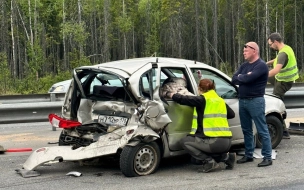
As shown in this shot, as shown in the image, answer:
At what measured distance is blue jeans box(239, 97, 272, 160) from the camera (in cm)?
670

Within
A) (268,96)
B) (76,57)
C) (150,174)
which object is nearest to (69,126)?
(150,174)

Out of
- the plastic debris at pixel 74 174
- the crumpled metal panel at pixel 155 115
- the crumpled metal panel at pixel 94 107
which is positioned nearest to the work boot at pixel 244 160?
the crumpled metal panel at pixel 155 115

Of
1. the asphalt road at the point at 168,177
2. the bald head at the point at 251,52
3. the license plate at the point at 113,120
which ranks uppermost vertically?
the bald head at the point at 251,52

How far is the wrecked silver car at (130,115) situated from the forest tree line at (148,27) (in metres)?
46.3

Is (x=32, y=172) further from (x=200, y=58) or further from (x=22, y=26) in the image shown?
(x=200, y=58)

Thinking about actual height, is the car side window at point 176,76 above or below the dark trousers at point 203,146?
above

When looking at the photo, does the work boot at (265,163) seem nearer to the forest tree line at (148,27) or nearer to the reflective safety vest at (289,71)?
the reflective safety vest at (289,71)

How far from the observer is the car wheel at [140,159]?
5.97 meters

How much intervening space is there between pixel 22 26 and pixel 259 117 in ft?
181

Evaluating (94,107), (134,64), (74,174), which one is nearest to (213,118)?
(134,64)

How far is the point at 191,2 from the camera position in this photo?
6669cm

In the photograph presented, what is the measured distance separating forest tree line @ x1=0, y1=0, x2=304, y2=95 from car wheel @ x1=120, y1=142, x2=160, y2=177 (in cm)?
4728

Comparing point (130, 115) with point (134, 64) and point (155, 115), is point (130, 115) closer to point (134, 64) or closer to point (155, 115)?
point (155, 115)

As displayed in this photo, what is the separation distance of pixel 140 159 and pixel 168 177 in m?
0.45
